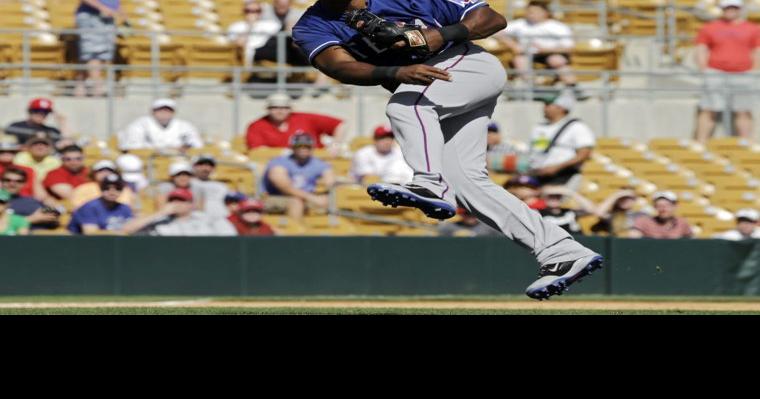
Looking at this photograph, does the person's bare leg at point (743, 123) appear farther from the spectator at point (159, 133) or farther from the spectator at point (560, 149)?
the spectator at point (159, 133)

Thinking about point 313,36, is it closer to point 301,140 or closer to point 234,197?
point 301,140

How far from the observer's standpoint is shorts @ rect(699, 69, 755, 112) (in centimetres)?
1625

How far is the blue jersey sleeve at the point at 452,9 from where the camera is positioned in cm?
766

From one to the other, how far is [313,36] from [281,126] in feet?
22.2

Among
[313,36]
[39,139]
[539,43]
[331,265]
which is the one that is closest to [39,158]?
[39,139]

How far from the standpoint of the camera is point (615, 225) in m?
14.0

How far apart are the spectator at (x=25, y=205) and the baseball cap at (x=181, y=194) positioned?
42.1 inches

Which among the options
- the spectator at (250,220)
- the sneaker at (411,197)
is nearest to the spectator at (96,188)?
the spectator at (250,220)

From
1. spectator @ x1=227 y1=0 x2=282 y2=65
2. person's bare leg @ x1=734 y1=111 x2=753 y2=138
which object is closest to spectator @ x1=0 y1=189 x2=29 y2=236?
spectator @ x1=227 y1=0 x2=282 y2=65

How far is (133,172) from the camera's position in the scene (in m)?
13.5

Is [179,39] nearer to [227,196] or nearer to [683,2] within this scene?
[227,196]

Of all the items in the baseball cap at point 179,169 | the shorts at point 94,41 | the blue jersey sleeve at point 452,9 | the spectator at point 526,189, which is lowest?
the spectator at point 526,189

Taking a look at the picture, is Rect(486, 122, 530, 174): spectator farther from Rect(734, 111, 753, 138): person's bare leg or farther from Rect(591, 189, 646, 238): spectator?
Rect(734, 111, 753, 138): person's bare leg
